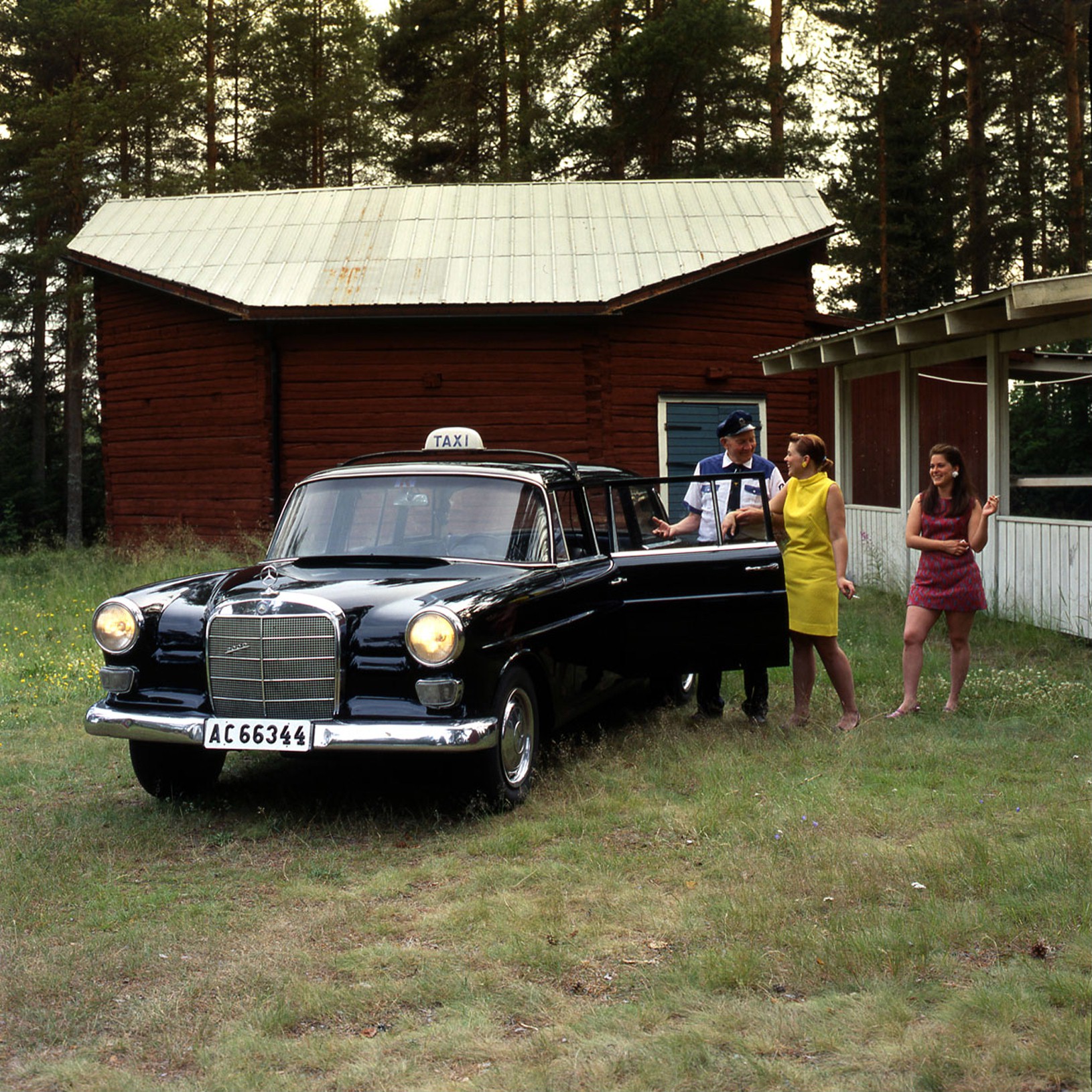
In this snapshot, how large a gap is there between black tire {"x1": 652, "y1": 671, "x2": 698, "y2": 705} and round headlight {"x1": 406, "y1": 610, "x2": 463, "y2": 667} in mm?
3064

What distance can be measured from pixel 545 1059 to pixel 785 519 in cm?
462

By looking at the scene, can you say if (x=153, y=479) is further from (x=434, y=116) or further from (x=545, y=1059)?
(x=545, y=1059)

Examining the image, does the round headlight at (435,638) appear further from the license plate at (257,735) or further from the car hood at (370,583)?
the license plate at (257,735)

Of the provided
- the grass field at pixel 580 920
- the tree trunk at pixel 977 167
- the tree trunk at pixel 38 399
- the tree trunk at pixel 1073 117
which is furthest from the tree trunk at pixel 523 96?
the grass field at pixel 580 920

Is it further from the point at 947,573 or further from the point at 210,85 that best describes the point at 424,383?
the point at 210,85

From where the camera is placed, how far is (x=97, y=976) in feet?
13.1

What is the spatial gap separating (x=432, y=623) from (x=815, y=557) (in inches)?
113

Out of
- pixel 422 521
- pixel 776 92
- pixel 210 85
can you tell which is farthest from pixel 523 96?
pixel 422 521

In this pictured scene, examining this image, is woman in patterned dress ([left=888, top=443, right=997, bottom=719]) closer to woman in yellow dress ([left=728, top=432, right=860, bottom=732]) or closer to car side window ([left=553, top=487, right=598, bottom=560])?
woman in yellow dress ([left=728, top=432, right=860, bottom=732])

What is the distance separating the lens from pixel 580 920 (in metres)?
4.41

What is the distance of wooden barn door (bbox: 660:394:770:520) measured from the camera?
18.0 metres

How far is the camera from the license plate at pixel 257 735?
212 inches

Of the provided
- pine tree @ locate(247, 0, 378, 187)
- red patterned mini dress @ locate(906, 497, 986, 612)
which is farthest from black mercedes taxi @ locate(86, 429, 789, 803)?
pine tree @ locate(247, 0, 378, 187)

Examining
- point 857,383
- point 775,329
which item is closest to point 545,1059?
point 775,329
